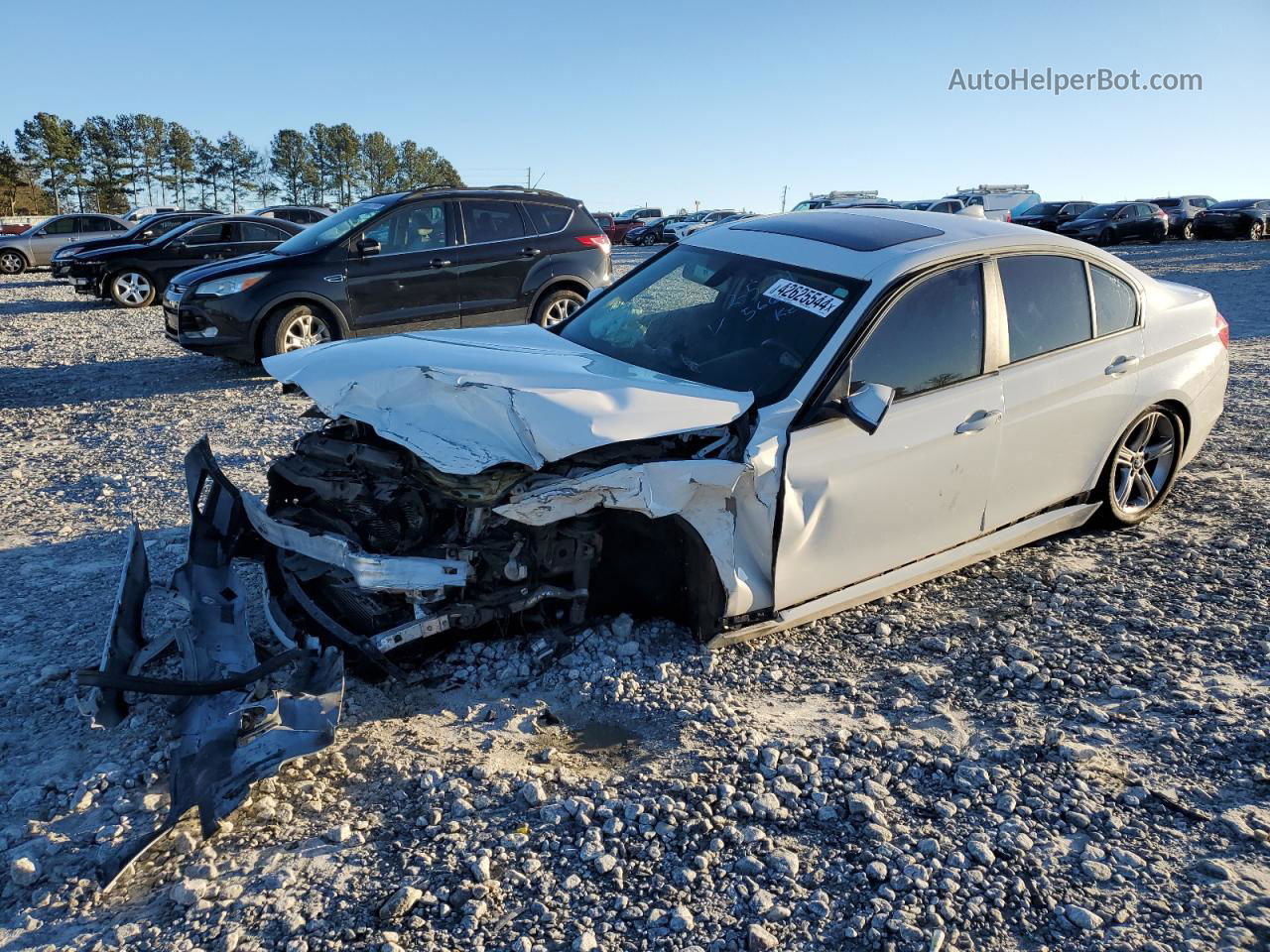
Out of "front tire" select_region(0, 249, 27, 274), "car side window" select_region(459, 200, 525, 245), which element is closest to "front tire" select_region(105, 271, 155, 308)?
"car side window" select_region(459, 200, 525, 245)

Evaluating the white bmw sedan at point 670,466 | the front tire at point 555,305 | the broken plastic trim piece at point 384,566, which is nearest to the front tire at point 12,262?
the front tire at point 555,305

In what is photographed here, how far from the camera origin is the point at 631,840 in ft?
9.62

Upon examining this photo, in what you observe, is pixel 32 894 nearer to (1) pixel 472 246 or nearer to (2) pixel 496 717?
(2) pixel 496 717

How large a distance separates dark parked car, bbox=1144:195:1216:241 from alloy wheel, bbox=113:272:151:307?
32839mm

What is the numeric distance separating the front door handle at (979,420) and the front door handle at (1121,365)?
3.09ft

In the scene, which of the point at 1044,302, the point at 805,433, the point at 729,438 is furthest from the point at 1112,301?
the point at 729,438

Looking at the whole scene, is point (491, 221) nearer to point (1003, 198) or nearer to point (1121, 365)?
point (1121, 365)

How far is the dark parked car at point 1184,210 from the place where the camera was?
34.4 m

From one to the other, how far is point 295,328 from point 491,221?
2.35m

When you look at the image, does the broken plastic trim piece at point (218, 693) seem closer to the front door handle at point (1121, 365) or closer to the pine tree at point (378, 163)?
the front door handle at point (1121, 365)

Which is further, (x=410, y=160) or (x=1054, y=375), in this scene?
(x=410, y=160)

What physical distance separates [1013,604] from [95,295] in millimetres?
17894

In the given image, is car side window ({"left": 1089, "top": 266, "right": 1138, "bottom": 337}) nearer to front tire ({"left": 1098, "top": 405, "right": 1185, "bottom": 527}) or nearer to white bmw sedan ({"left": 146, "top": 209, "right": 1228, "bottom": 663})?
white bmw sedan ({"left": 146, "top": 209, "right": 1228, "bottom": 663})

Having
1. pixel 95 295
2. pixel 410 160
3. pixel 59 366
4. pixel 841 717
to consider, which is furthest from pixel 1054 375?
pixel 410 160
